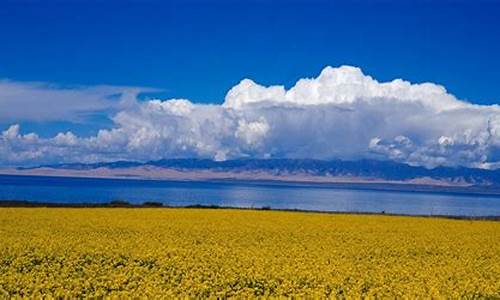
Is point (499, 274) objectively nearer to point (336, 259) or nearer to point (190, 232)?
point (336, 259)

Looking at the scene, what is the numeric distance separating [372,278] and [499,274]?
494 centimetres

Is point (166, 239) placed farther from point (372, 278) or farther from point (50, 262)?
point (372, 278)

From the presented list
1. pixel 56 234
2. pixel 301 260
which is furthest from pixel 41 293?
pixel 56 234

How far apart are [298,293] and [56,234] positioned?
15.1 metres

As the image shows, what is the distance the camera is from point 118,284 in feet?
54.9

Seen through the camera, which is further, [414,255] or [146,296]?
[414,255]

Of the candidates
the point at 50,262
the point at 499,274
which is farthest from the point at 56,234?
the point at 499,274

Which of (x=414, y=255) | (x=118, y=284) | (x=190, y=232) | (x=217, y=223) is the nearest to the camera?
(x=118, y=284)

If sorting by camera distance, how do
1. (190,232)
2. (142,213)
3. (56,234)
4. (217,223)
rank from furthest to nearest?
(142,213), (217,223), (190,232), (56,234)

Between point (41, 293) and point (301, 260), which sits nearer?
point (41, 293)

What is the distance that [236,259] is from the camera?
22312 mm

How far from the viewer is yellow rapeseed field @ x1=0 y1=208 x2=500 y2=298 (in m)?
17.2

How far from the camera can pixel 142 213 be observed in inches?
1738

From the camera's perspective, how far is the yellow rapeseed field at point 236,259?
17219 mm
